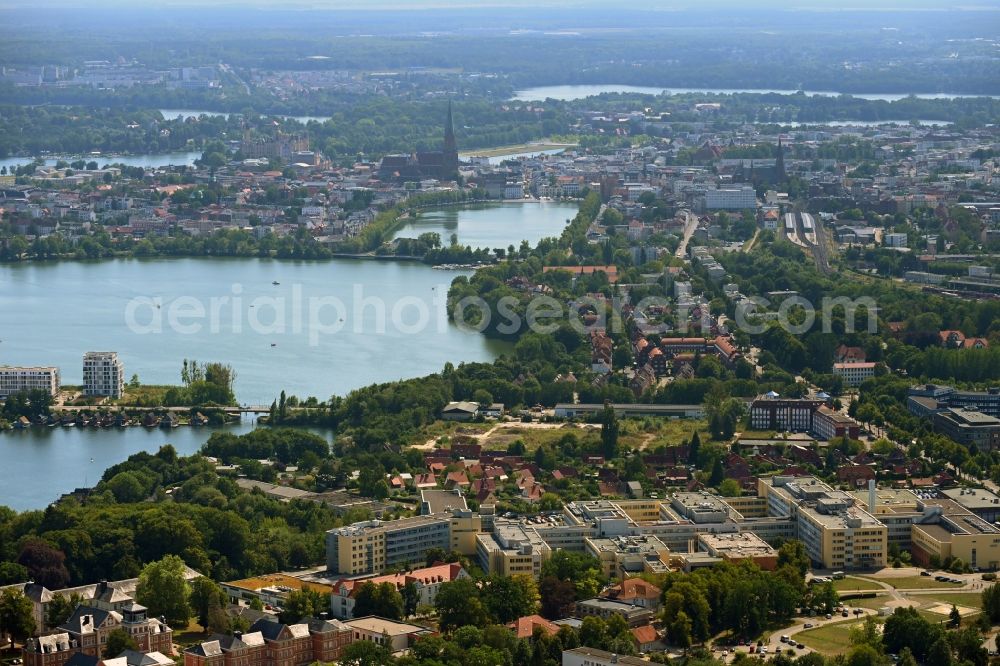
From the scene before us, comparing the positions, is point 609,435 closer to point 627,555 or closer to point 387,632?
point 627,555

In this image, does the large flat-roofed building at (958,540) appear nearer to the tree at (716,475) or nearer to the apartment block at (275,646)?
the tree at (716,475)

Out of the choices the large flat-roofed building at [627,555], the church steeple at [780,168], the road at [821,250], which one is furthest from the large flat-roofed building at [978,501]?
the church steeple at [780,168]

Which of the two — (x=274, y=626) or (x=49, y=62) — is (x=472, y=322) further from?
(x=49, y=62)

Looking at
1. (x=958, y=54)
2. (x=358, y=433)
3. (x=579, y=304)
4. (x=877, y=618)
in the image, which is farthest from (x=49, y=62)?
(x=877, y=618)

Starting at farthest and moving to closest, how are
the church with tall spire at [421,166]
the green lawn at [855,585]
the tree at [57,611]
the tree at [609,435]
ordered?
the church with tall spire at [421,166], the tree at [609,435], the green lawn at [855,585], the tree at [57,611]

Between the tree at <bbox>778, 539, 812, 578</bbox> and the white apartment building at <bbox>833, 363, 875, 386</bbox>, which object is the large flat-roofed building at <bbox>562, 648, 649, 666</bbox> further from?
the white apartment building at <bbox>833, 363, 875, 386</bbox>

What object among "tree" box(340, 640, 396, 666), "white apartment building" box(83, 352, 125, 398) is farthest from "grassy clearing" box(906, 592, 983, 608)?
"white apartment building" box(83, 352, 125, 398)
